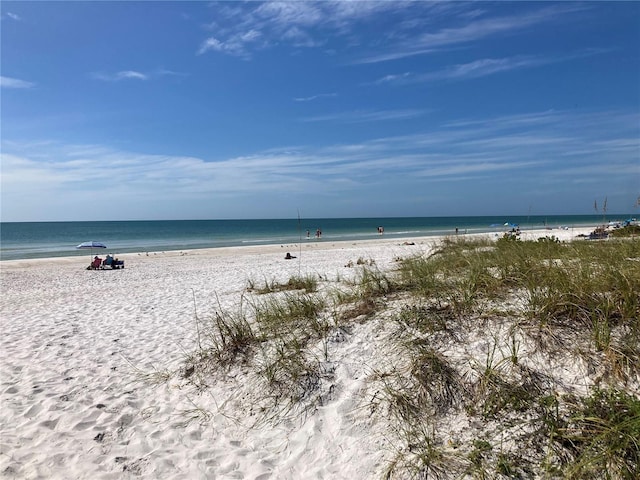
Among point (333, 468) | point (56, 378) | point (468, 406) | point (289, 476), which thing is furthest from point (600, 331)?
point (56, 378)

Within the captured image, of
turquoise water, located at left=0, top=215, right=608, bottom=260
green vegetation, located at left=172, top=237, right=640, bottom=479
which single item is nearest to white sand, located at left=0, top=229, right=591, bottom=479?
green vegetation, located at left=172, top=237, right=640, bottom=479

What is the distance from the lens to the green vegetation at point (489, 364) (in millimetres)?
2826

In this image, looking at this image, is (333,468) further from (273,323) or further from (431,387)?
(273,323)

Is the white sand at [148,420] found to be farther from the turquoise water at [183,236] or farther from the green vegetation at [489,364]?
the turquoise water at [183,236]

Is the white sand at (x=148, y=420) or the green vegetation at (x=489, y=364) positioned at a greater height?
the green vegetation at (x=489, y=364)

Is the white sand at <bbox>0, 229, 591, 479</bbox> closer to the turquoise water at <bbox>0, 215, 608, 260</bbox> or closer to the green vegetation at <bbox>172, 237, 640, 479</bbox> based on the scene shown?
the green vegetation at <bbox>172, 237, 640, 479</bbox>

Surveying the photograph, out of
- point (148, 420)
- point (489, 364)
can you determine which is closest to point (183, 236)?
point (148, 420)

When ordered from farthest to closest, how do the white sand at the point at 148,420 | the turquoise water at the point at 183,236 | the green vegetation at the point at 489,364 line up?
the turquoise water at the point at 183,236 < the white sand at the point at 148,420 < the green vegetation at the point at 489,364

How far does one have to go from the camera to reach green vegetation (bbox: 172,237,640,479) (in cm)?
283

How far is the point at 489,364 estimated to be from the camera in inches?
140

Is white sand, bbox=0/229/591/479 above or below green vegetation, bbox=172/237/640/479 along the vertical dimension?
below

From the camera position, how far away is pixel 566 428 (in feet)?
9.49

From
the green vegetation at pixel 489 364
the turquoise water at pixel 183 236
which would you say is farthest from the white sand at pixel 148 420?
the turquoise water at pixel 183 236

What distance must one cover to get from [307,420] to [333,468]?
2.10 ft
